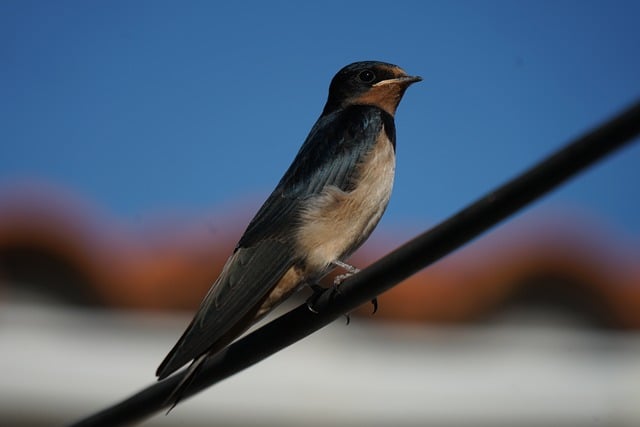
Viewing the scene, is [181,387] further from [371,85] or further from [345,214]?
[371,85]

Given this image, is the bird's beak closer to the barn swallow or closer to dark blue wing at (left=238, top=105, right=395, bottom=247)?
the barn swallow

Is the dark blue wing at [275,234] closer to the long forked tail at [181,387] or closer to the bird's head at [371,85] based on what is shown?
the bird's head at [371,85]

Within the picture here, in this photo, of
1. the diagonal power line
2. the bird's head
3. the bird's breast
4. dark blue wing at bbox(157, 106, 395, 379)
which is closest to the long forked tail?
the diagonal power line

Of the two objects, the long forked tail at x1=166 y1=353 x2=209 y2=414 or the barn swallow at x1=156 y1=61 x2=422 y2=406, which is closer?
the long forked tail at x1=166 y1=353 x2=209 y2=414

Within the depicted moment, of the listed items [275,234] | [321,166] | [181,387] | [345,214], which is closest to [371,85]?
[321,166]

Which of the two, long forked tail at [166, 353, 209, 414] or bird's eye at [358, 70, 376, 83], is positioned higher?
bird's eye at [358, 70, 376, 83]

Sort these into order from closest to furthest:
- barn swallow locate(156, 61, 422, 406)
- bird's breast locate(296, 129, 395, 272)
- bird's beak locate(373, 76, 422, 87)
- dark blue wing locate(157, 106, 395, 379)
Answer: dark blue wing locate(157, 106, 395, 379)
barn swallow locate(156, 61, 422, 406)
bird's breast locate(296, 129, 395, 272)
bird's beak locate(373, 76, 422, 87)

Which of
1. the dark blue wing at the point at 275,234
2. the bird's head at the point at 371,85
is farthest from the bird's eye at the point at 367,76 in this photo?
the dark blue wing at the point at 275,234
